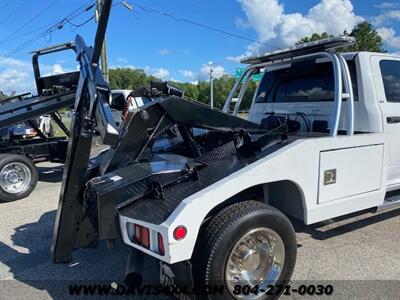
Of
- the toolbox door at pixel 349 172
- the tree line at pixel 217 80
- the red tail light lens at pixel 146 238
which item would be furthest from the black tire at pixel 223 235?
the tree line at pixel 217 80

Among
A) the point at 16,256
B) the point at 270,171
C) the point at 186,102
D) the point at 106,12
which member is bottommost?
the point at 16,256

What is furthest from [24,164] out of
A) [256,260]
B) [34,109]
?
[256,260]

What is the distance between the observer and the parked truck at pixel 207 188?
2807mm

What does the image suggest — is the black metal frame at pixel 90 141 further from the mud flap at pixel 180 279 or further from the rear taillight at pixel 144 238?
the mud flap at pixel 180 279

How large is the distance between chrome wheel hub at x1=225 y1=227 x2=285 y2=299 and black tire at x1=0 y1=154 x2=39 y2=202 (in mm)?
5234

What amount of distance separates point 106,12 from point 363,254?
3.42 metres

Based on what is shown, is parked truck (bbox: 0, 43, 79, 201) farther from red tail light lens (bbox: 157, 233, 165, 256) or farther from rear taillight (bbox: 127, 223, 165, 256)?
red tail light lens (bbox: 157, 233, 165, 256)

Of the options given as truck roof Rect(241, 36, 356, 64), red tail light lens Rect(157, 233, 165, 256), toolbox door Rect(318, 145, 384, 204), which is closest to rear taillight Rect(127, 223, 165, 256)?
red tail light lens Rect(157, 233, 165, 256)

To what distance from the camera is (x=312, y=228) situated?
4902mm

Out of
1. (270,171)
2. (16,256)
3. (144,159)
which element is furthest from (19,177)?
(270,171)

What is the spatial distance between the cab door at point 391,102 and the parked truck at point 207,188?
26.3 inches

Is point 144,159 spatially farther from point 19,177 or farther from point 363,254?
point 19,177

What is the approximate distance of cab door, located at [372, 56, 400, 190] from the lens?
454 centimetres

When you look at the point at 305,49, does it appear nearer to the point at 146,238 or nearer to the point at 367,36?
the point at 146,238
